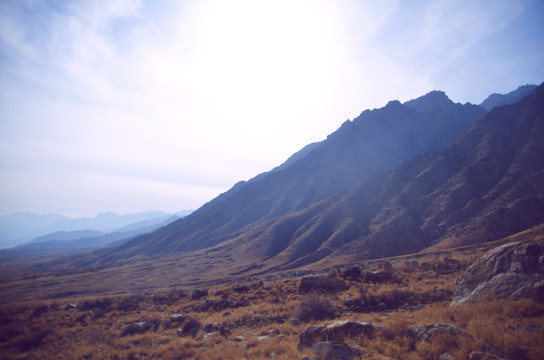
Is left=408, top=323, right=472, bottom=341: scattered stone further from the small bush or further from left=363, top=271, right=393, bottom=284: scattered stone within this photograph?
left=363, top=271, right=393, bottom=284: scattered stone

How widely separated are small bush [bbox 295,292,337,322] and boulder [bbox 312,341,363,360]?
4371mm

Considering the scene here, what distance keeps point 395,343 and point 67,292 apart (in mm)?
81808

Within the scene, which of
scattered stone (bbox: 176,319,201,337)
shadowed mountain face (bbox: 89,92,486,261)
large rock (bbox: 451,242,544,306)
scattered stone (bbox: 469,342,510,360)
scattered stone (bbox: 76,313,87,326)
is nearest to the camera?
scattered stone (bbox: 469,342,510,360)

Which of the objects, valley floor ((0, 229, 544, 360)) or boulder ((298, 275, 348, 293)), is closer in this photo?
valley floor ((0, 229, 544, 360))

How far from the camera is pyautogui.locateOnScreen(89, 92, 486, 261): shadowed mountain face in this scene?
13625 cm

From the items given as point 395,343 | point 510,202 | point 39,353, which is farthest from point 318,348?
point 510,202

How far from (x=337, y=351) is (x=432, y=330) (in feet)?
9.03

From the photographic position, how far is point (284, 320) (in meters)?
12.5

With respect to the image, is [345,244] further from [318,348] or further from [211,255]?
[318,348]

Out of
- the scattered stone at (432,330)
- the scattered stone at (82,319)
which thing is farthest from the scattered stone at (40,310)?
the scattered stone at (432,330)

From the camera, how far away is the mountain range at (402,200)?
64.3m

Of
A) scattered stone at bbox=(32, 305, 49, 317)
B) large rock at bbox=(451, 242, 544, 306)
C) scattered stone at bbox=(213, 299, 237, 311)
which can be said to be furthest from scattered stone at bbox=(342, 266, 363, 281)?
scattered stone at bbox=(32, 305, 49, 317)

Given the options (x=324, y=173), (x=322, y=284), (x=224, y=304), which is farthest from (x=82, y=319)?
(x=324, y=173)

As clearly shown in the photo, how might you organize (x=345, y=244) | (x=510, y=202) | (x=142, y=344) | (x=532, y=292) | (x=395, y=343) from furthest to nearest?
(x=345, y=244)
(x=510, y=202)
(x=142, y=344)
(x=532, y=292)
(x=395, y=343)
